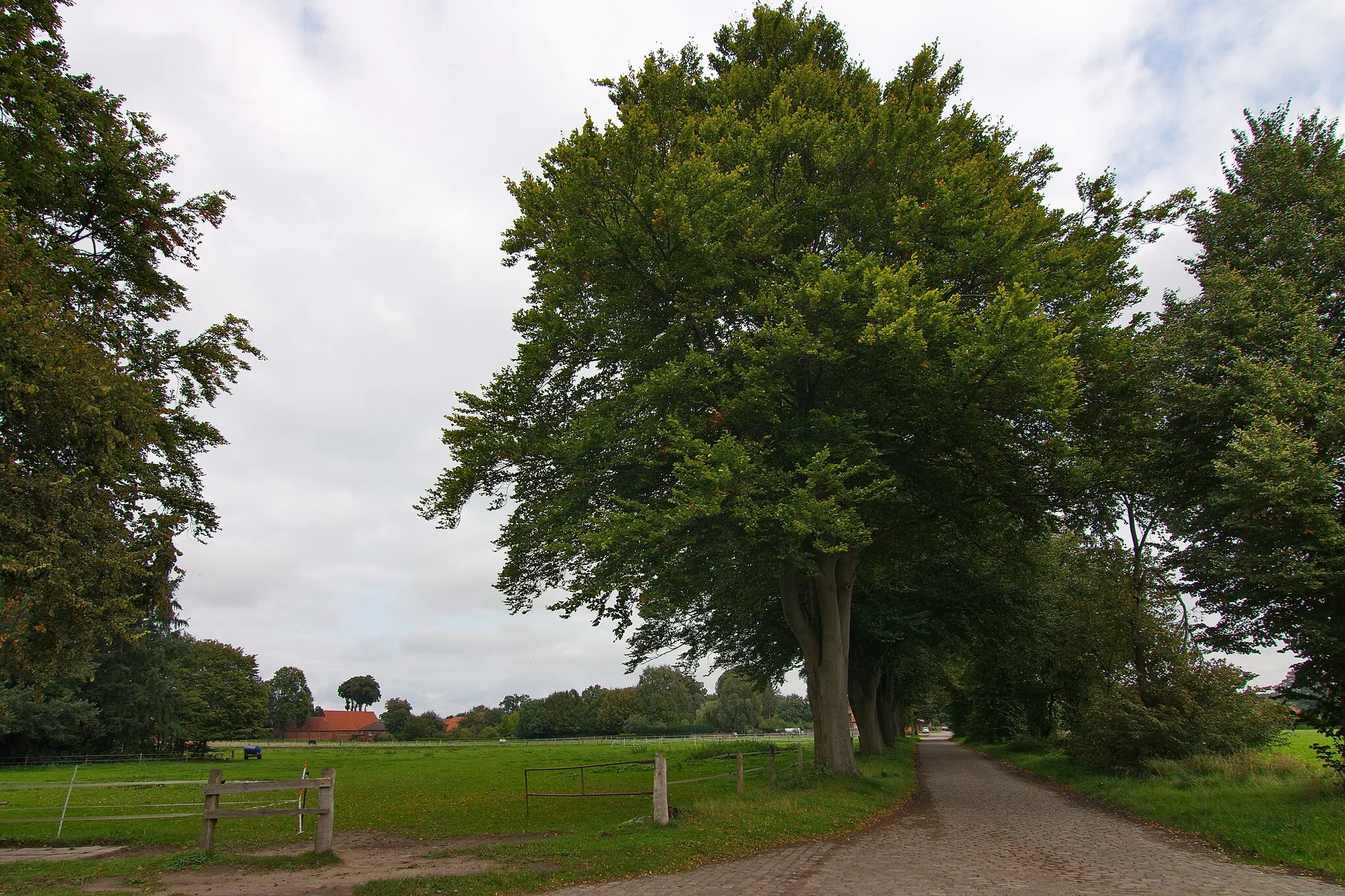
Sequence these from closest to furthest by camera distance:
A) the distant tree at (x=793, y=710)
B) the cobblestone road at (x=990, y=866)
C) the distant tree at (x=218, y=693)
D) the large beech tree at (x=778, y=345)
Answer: the cobblestone road at (x=990, y=866), the large beech tree at (x=778, y=345), the distant tree at (x=218, y=693), the distant tree at (x=793, y=710)

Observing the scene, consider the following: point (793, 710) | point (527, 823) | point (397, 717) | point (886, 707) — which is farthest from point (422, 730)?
point (527, 823)

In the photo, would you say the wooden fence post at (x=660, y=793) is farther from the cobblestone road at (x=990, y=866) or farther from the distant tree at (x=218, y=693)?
the distant tree at (x=218, y=693)

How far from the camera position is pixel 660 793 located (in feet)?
37.7

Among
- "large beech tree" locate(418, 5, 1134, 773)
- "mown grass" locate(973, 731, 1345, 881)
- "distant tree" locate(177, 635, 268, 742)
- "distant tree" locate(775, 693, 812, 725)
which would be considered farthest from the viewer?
"distant tree" locate(775, 693, 812, 725)

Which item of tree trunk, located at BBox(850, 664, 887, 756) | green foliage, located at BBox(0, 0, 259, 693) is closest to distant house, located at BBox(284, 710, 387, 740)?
tree trunk, located at BBox(850, 664, 887, 756)

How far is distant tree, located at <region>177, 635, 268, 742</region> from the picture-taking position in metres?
52.4

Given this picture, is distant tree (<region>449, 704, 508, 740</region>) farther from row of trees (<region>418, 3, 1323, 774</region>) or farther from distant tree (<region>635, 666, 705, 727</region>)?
row of trees (<region>418, 3, 1323, 774</region>)

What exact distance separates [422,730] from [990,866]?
13064 centimetres

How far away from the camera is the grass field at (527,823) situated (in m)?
9.05

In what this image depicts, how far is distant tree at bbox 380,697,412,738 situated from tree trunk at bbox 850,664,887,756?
113 m

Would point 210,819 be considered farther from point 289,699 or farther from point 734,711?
Result: point 289,699

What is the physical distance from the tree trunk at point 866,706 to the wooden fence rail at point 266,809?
2380 centimetres

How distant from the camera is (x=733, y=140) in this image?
49.9 ft

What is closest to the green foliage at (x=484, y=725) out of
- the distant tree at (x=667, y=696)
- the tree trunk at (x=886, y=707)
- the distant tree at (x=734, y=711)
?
the distant tree at (x=667, y=696)
